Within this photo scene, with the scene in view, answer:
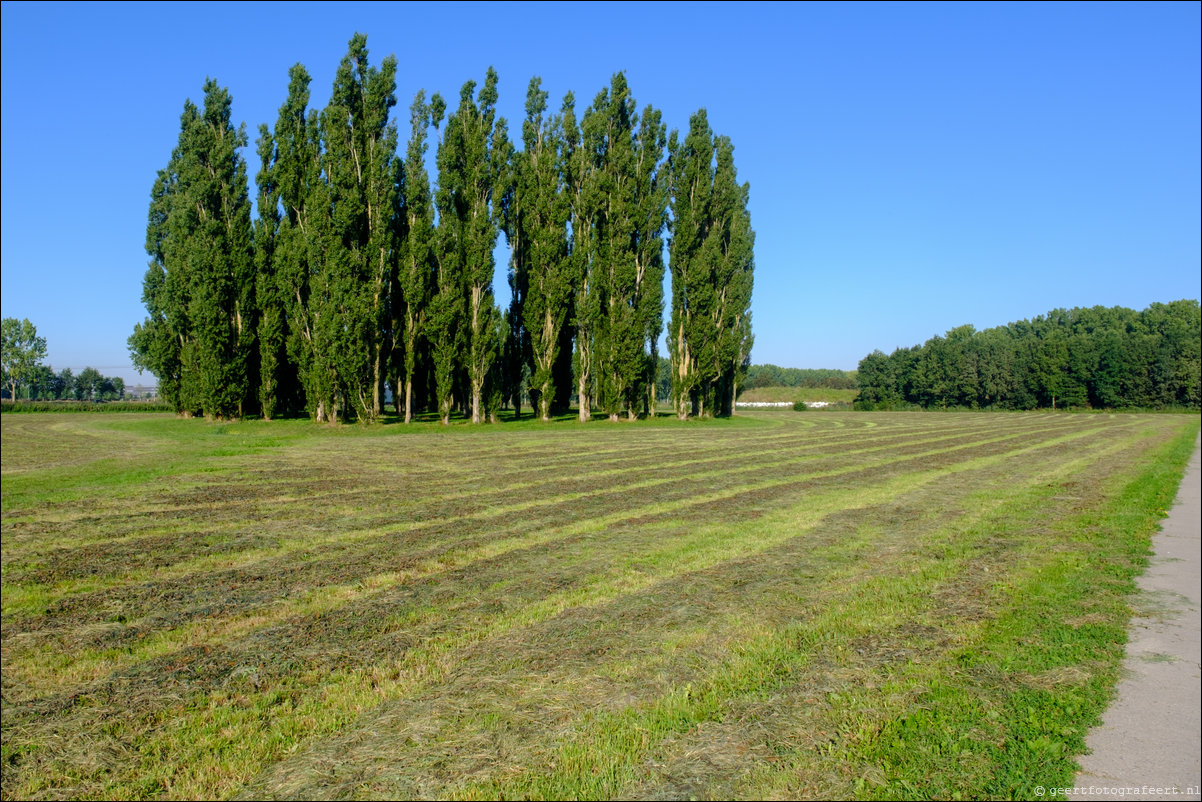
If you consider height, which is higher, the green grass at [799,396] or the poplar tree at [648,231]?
the poplar tree at [648,231]

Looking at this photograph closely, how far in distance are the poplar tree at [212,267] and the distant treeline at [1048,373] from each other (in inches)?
3332

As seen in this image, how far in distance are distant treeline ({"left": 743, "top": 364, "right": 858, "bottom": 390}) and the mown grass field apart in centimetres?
14267

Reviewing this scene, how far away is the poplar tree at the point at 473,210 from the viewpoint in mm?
36531

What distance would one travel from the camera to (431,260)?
38156mm

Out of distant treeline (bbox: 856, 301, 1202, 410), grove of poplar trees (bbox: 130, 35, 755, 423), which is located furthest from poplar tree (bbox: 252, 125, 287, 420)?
distant treeline (bbox: 856, 301, 1202, 410)

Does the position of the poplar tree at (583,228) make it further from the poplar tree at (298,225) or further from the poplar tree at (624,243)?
the poplar tree at (298,225)

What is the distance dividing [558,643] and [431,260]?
3535cm

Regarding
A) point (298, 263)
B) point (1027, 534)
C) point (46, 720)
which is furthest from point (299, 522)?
point (298, 263)

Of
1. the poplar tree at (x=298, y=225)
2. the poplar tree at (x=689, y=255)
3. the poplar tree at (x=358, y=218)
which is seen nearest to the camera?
the poplar tree at (x=358, y=218)

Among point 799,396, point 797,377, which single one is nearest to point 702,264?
point 799,396

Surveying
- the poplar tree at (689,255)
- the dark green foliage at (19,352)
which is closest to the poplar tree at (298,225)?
the poplar tree at (689,255)

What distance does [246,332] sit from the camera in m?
39.3

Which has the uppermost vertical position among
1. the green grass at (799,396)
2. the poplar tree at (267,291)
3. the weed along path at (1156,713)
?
the poplar tree at (267,291)

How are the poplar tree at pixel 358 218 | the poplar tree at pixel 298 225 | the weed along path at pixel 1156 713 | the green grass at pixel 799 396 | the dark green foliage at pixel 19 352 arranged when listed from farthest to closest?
the green grass at pixel 799 396 → the dark green foliage at pixel 19 352 → the poplar tree at pixel 298 225 → the poplar tree at pixel 358 218 → the weed along path at pixel 1156 713
